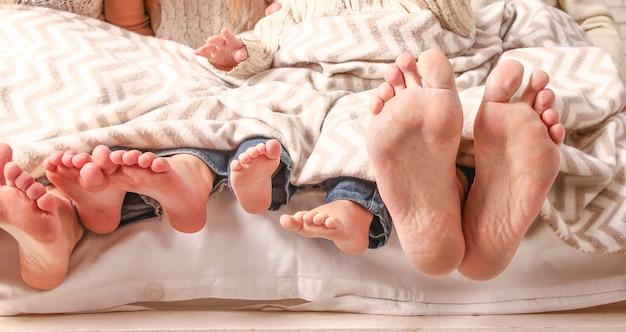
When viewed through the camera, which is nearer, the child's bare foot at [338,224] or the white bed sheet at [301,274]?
the child's bare foot at [338,224]

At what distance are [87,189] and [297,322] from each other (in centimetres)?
29

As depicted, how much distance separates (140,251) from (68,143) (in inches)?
6.2

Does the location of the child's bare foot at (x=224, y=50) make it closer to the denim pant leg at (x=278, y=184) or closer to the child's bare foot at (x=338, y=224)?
the denim pant leg at (x=278, y=184)

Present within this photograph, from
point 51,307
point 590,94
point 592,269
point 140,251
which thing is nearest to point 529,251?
point 592,269

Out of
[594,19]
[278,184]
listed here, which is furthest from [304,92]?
[594,19]

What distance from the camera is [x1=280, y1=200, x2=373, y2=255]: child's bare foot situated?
0.65 m

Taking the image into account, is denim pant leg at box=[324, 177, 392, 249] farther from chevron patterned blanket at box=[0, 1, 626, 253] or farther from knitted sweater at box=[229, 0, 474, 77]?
knitted sweater at box=[229, 0, 474, 77]

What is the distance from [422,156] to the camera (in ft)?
2.13

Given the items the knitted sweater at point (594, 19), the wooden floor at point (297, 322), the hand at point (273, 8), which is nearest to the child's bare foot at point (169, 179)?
the wooden floor at point (297, 322)

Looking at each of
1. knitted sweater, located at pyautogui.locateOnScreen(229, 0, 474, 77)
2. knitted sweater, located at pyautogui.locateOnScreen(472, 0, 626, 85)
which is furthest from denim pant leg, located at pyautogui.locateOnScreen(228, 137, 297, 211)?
knitted sweater, located at pyautogui.locateOnScreen(472, 0, 626, 85)

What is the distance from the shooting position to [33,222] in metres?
0.64

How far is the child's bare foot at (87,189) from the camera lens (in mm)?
637

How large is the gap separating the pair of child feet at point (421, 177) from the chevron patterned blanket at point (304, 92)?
2.9 inches

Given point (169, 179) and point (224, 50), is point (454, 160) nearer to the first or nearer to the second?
point (169, 179)
